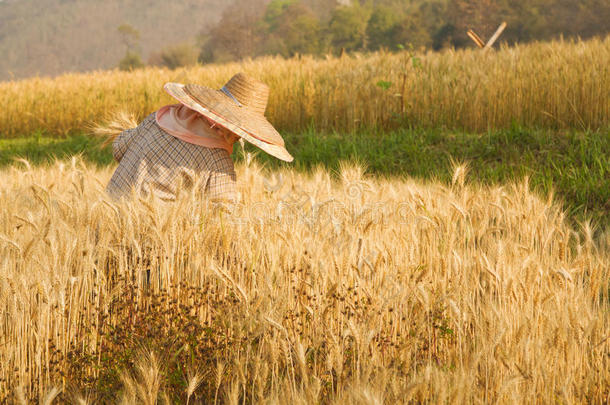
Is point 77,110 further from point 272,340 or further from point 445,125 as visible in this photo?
point 272,340

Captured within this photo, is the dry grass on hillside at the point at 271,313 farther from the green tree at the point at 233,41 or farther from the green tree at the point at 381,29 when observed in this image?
the green tree at the point at 233,41

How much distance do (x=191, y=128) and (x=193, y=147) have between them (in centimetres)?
14

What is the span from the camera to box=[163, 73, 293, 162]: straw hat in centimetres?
284

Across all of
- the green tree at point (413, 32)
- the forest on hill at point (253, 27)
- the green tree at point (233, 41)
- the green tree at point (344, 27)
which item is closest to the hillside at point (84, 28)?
the forest on hill at point (253, 27)

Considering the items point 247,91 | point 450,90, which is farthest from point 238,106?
point 450,90

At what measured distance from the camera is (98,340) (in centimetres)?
226

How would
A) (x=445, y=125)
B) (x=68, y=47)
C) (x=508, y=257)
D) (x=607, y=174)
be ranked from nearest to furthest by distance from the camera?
1. (x=508, y=257)
2. (x=607, y=174)
3. (x=445, y=125)
4. (x=68, y=47)

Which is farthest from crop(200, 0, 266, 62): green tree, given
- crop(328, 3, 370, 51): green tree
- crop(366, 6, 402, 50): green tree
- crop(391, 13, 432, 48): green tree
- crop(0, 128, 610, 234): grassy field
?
crop(0, 128, 610, 234): grassy field

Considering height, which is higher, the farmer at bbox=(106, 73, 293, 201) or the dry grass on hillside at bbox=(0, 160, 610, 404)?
the farmer at bbox=(106, 73, 293, 201)

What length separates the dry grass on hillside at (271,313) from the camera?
1875mm

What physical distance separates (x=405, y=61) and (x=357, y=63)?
98 centimetres

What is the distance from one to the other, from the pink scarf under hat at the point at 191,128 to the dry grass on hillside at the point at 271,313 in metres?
0.43

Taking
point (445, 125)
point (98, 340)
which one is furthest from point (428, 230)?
point (445, 125)

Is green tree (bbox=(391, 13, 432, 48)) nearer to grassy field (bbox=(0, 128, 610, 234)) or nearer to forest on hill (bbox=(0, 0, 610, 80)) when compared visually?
forest on hill (bbox=(0, 0, 610, 80))
